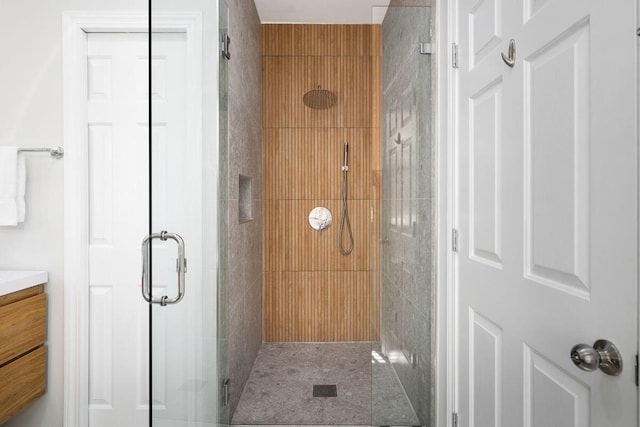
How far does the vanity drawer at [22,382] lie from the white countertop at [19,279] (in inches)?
13.0

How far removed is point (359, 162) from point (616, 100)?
2340 millimetres

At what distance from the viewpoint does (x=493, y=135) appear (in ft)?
3.99

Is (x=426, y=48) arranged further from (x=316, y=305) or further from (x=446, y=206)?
(x=316, y=305)

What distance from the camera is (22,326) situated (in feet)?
5.58

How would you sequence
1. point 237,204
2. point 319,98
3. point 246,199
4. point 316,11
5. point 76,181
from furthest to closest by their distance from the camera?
point 319,98 < point 316,11 < point 246,199 < point 237,204 < point 76,181

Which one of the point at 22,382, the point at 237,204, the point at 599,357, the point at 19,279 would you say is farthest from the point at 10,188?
the point at 599,357

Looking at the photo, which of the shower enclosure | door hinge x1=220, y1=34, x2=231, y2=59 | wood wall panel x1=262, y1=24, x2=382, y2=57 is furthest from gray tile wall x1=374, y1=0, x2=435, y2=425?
wood wall panel x1=262, y1=24, x2=382, y2=57

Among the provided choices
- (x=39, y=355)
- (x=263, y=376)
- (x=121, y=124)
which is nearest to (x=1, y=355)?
(x=39, y=355)

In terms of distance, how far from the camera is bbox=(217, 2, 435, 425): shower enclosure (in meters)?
1.64

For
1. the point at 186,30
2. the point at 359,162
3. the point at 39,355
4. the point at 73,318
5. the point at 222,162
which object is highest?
the point at 186,30

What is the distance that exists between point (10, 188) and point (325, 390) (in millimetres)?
2011

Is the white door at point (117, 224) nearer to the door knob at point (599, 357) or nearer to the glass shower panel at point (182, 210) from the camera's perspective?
the glass shower panel at point (182, 210)

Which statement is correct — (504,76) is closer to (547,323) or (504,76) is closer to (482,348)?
(547,323)

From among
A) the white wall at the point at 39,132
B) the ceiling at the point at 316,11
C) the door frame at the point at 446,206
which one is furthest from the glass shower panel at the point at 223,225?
the ceiling at the point at 316,11
